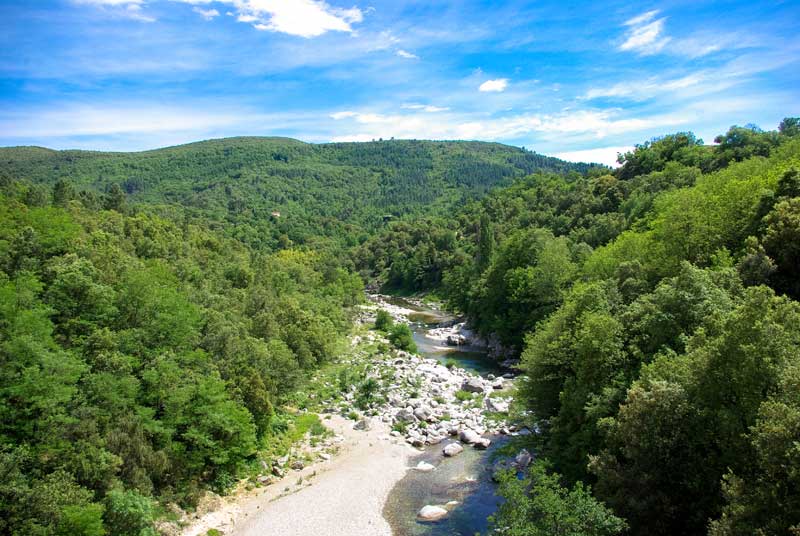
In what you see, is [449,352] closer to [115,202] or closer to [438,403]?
[438,403]

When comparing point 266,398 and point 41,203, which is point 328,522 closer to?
point 266,398

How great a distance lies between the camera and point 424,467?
3469cm

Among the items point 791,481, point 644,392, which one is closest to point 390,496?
point 644,392

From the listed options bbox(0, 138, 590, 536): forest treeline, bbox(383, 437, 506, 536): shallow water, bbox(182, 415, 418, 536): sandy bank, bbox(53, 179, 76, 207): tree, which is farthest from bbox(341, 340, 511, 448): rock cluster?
bbox(53, 179, 76, 207): tree

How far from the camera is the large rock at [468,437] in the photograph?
3842 cm

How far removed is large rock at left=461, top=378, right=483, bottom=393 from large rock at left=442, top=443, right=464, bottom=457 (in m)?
12.2

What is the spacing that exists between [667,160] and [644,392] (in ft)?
324

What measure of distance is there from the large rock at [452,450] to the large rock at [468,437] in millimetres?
1134

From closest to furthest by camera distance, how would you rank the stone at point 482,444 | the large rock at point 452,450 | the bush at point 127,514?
the bush at point 127,514 < the large rock at point 452,450 < the stone at point 482,444

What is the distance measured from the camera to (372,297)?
137 meters

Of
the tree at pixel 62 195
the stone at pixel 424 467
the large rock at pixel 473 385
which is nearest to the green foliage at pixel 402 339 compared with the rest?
the large rock at pixel 473 385

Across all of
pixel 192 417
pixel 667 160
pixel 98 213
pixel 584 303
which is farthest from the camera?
pixel 667 160

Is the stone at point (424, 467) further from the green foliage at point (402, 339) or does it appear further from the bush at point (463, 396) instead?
the green foliage at point (402, 339)

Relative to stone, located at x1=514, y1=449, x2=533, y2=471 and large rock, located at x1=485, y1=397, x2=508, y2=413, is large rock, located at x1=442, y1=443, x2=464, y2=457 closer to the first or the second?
stone, located at x1=514, y1=449, x2=533, y2=471
